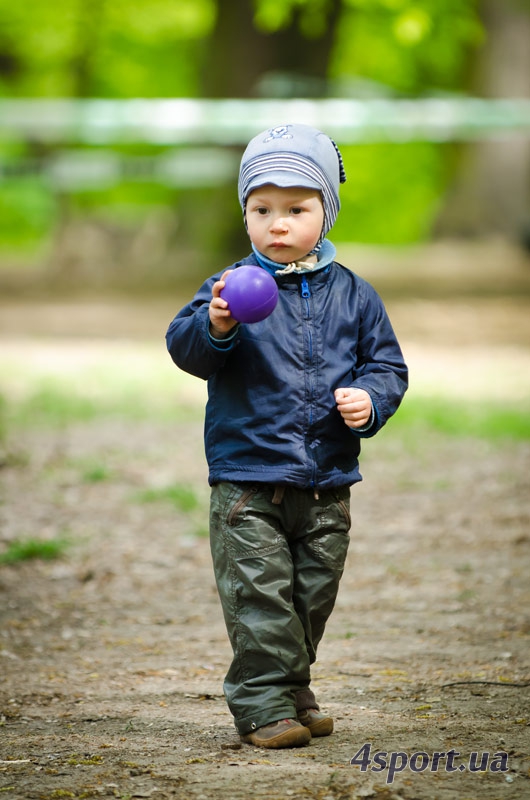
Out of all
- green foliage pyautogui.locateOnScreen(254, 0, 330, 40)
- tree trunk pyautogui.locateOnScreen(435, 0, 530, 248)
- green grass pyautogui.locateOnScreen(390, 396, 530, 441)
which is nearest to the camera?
green grass pyautogui.locateOnScreen(390, 396, 530, 441)

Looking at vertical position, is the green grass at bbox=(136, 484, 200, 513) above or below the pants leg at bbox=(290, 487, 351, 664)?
below

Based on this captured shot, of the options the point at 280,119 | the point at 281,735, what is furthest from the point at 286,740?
the point at 280,119

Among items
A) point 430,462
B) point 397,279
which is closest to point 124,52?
point 397,279

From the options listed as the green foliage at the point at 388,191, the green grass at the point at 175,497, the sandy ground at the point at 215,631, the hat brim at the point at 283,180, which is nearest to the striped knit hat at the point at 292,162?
the hat brim at the point at 283,180

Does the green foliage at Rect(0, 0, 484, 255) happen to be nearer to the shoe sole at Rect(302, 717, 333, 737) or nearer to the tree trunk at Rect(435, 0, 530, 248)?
the tree trunk at Rect(435, 0, 530, 248)

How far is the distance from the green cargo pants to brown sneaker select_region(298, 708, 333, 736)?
7 centimetres

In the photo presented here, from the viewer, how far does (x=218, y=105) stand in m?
16.9

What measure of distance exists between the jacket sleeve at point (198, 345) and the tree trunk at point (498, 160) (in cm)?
1583

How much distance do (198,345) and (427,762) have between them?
133 cm

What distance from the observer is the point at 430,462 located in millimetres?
8477

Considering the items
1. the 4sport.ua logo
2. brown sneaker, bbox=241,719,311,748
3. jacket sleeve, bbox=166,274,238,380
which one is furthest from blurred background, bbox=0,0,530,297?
the 4sport.ua logo

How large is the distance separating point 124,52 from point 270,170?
27230 mm

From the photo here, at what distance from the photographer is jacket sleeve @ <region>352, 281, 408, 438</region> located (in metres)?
3.57

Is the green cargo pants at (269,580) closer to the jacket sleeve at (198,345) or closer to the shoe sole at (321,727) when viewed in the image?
the shoe sole at (321,727)
